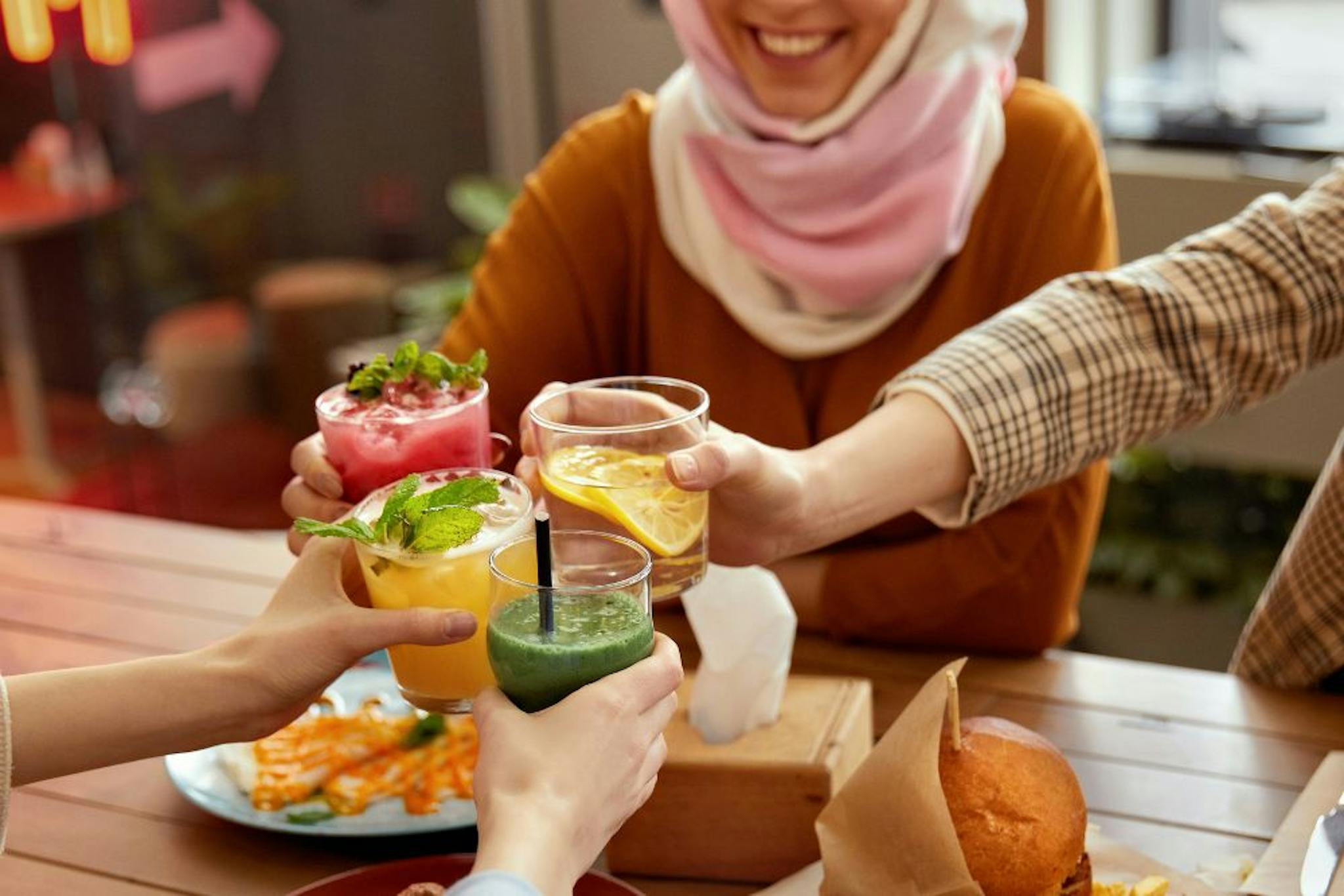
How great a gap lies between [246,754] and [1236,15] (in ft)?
10.7

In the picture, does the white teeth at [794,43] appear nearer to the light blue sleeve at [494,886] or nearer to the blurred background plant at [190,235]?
the light blue sleeve at [494,886]

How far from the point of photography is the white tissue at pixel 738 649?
143 cm

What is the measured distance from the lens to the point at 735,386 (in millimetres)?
2113

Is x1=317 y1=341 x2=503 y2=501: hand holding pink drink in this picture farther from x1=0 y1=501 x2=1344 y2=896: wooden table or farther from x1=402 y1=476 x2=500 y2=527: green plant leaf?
x1=0 y1=501 x2=1344 y2=896: wooden table

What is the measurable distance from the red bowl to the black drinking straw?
34 centimetres

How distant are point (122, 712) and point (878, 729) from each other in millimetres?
729

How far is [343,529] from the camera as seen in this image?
119 centimetres

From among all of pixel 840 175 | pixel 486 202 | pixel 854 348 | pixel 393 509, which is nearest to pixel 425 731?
pixel 393 509

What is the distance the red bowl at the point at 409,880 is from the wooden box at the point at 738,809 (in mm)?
63

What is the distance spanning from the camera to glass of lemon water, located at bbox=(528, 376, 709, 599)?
131 centimetres

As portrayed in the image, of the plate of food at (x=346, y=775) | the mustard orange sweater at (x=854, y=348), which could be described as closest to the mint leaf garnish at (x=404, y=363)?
the plate of food at (x=346, y=775)

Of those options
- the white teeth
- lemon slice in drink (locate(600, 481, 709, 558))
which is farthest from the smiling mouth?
lemon slice in drink (locate(600, 481, 709, 558))

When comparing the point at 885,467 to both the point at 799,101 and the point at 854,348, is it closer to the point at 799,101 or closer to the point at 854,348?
the point at 854,348

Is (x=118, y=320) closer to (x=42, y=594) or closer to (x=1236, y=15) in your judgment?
(x=42, y=594)
